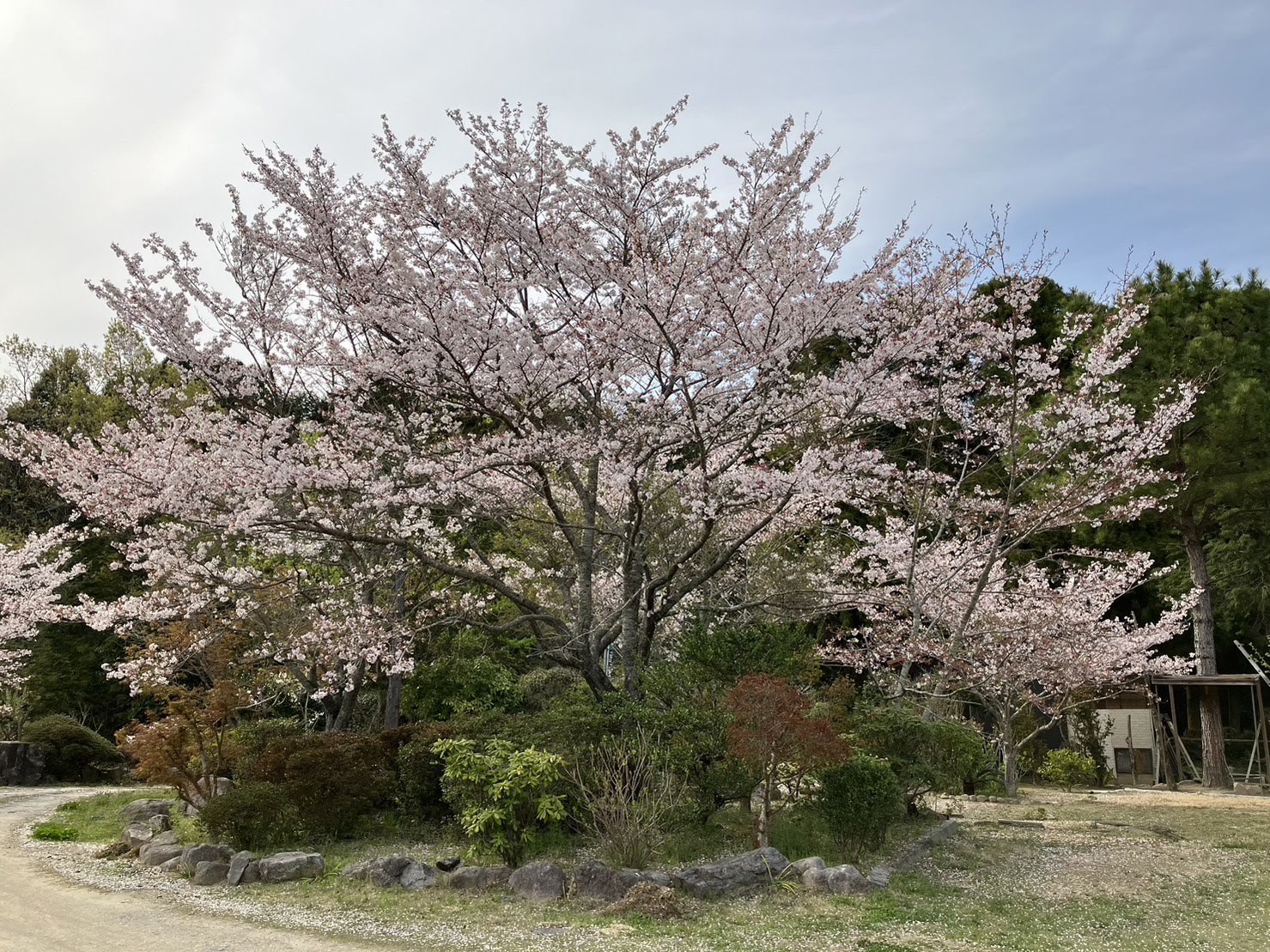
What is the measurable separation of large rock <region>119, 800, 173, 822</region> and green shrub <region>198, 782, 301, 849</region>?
2.22 meters

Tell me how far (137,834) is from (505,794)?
421cm

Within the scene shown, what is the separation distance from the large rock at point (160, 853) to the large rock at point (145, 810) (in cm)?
186

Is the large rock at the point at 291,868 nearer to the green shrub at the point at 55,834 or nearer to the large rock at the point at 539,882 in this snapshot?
the large rock at the point at 539,882

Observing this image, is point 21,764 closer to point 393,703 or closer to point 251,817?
point 393,703

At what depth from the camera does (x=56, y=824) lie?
938 centimetres

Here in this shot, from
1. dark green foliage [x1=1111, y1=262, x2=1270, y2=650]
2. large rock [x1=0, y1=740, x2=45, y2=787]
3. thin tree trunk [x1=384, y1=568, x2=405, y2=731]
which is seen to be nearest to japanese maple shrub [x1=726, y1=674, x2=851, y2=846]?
thin tree trunk [x1=384, y1=568, x2=405, y2=731]

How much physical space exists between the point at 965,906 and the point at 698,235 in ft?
17.2

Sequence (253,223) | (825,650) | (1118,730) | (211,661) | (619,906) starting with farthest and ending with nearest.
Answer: (1118,730)
(825,650)
(211,661)
(253,223)
(619,906)

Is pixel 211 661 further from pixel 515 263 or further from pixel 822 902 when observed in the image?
pixel 822 902

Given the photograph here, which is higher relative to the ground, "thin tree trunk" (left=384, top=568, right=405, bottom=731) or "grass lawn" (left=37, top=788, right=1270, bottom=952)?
"thin tree trunk" (left=384, top=568, right=405, bottom=731)

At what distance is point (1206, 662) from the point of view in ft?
46.2

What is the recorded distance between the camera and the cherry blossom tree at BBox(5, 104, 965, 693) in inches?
276

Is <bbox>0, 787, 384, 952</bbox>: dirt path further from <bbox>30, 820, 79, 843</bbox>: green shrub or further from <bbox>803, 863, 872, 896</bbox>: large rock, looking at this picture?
<bbox>803, 863, 872, 896</bbox>: large rock

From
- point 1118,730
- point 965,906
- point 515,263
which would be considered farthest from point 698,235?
point 1118,730
